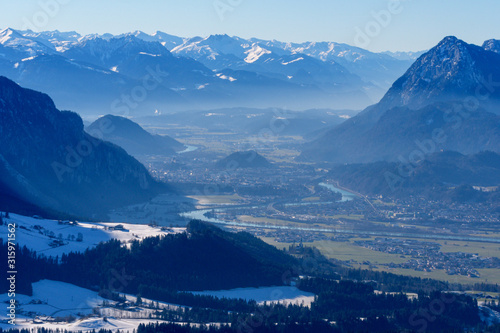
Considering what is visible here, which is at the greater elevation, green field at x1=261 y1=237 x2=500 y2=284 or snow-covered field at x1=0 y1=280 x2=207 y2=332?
green field at x1=261 y1=237 x2=500 y2=284

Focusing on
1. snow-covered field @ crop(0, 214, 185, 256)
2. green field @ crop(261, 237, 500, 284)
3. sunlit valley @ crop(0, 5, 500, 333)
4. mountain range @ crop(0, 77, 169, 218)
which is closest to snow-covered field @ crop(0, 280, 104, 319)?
sunlit valley @ crop(0, 5, 500, 333)

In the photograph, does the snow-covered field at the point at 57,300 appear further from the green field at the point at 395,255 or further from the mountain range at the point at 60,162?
the mountain range at the point at 60,162

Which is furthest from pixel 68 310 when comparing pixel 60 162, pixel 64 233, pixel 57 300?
pixel 60 162

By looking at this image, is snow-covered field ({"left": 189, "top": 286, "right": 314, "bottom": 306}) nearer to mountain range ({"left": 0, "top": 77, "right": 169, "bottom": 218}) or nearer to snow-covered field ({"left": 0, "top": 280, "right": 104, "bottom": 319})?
snow-covered field ({"left": 0, "top": 280, "right": 104, "bottom": 319})

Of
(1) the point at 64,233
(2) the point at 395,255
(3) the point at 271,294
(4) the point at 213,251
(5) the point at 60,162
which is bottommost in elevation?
(3) the point at 271,294

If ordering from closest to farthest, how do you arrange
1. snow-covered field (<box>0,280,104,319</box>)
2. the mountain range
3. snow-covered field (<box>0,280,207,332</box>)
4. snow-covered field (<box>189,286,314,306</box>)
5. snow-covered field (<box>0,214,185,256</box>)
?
snow-covered field (<box>0,280,207,332</box>) < snow-covered field (<box>0,280,104,319</box>) < snow-covered field (<box>189,286,314,306</box>) < snow-covered field (<box>0,214,185,256</box>) < the mountain range

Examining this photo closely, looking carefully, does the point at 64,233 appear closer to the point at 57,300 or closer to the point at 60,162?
the point at 57,300

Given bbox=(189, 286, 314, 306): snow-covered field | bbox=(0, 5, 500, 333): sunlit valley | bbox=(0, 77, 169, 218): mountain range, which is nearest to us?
bbox=(0, 5, 500, 333): sunlit valley
